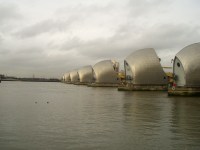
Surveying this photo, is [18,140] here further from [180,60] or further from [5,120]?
[180,60]

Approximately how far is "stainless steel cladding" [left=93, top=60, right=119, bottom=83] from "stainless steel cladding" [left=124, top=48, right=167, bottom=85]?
2435cm

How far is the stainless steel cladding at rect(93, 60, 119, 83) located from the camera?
3145 inches

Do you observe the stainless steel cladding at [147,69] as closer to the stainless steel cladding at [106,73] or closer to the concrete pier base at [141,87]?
the concrete pier base at [141,87]

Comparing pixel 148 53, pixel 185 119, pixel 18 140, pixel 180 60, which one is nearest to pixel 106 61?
pixel 148 53

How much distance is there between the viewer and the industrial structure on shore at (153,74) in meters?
36.4

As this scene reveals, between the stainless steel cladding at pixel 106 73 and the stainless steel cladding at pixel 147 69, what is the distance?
24.4 m

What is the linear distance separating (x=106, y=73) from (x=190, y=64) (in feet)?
145

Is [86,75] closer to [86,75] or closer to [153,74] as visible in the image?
[86,75]

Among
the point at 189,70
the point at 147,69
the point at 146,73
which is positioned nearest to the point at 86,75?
the point at 147,69

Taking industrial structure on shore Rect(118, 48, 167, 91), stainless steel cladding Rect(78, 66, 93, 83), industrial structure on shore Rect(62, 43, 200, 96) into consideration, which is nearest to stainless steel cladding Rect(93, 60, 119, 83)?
industrial structure on shore Rect(62, 43, 200, 96)

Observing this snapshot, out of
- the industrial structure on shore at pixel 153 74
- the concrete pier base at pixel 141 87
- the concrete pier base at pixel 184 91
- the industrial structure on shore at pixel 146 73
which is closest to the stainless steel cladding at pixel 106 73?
the industrial structure on shore at pixel 153 74

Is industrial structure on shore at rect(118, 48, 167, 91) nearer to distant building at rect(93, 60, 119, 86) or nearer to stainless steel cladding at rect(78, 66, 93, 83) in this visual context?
distant building at rect(93, 60, 119, 86)

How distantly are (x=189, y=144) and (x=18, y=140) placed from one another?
203 inches

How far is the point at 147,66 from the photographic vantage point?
54219 mm
